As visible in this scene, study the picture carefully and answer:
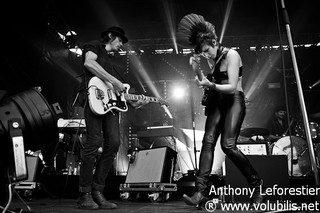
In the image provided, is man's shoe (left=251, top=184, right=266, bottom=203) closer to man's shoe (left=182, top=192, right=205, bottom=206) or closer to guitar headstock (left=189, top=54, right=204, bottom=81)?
man's shoe (left=182, top=192, right=205, bottom=206)

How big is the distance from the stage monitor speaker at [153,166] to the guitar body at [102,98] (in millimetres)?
1187

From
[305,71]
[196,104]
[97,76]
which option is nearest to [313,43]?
[305,71]

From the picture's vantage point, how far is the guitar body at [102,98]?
9.52 ft

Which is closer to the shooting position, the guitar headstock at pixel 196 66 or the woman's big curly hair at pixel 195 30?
the guitar headstock at pixel 196 66

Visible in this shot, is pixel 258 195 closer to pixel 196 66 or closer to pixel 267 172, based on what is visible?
pixel 267 172

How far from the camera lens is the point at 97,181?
294 cm

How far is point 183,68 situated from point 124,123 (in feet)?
9.73

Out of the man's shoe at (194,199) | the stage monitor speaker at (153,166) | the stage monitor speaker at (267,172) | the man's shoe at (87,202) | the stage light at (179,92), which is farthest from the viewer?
the stage light at (179,92)

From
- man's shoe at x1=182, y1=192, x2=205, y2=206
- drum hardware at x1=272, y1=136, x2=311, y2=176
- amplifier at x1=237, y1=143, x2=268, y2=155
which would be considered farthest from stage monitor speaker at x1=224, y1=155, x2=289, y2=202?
drum hardware at x1=272, y1=136, x2=311, y2=176

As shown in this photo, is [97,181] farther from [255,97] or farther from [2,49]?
[255,97]

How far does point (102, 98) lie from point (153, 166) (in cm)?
153

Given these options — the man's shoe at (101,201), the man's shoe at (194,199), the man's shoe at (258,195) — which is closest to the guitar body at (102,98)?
the man's shoe at (101,201)

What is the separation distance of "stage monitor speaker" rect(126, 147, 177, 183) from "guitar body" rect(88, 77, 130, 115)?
3.89ft

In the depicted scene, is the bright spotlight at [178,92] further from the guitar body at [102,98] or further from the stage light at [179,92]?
the guitar body at [102,98]
